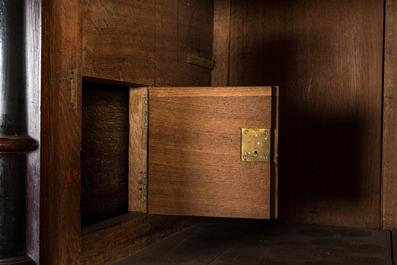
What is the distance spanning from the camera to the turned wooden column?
1.11m

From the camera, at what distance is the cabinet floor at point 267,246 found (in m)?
1.55

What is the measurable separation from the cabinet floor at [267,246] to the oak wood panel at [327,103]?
14 cm

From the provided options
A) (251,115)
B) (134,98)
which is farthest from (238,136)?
(134,98)

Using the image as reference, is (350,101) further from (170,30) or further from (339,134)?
(170,30)

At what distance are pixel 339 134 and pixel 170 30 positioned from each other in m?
1.00

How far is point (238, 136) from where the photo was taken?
139 cm

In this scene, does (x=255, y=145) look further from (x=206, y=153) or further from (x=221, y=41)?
(x=221, y=41)

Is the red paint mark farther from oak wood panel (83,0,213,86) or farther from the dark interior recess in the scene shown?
oak wood panel (83,0,213,86)

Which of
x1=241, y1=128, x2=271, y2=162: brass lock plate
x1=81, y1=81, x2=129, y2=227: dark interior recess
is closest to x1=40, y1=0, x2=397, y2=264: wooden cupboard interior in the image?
x1=81, y1=81, x2=129, y2=227: dark interior recess

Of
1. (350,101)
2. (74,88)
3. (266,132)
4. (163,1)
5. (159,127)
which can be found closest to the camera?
(74,88)

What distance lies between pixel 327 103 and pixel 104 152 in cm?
118

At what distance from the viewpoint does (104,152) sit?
5.16 ft

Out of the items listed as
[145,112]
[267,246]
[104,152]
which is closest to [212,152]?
[145,112]

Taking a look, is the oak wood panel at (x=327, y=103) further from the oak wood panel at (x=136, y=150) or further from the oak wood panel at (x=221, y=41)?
the oak wood panel at (x=136, y=150)
